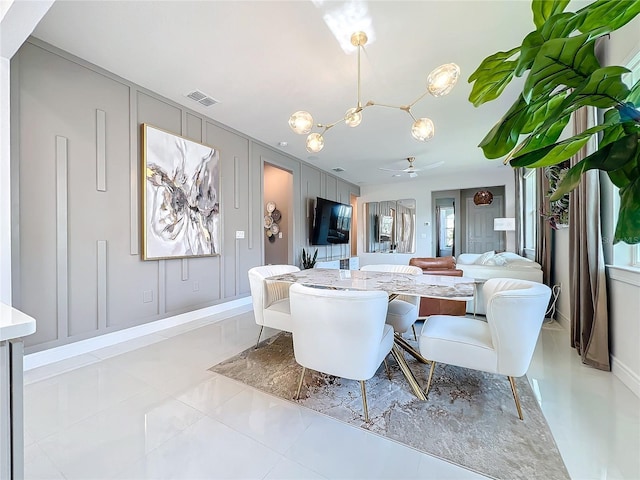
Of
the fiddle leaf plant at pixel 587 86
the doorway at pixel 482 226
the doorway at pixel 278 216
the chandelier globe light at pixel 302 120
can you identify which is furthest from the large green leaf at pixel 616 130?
the doorway at pixel 482 226

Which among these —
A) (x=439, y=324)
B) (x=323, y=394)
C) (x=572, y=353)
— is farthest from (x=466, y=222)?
(x=323, y=394)

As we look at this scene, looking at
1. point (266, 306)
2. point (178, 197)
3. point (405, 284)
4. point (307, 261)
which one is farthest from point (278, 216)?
point (405, 284)

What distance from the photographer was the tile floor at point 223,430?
1.26 m

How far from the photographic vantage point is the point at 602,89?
1.74 feet

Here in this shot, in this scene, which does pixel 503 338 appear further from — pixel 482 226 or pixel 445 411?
pixel 482 226

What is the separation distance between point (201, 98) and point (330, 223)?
3720mm

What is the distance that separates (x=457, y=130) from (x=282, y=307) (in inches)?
144

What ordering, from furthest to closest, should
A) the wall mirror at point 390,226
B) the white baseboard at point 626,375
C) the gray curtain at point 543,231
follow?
the wall mirror at point 390,226 < the gray curtain at point 543,231 < the white baseboard at point 626,375

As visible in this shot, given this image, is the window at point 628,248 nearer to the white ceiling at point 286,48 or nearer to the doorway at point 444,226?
the white ceiling at point 286,48

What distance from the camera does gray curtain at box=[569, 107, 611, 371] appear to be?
85.4 inches

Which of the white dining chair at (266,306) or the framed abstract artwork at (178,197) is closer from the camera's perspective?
the white dining chair at (266,306)

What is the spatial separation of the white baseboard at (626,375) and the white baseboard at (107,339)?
4129 millimetres

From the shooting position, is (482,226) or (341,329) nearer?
(341,329)

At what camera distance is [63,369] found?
219 centimetres
